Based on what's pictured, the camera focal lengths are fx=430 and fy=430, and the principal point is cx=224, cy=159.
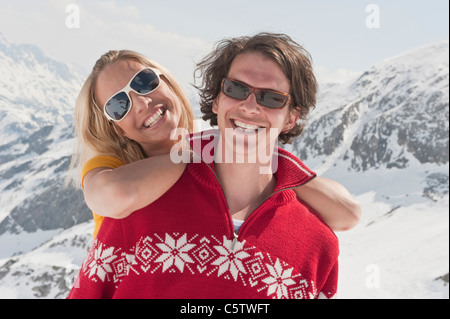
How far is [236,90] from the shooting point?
157 inches

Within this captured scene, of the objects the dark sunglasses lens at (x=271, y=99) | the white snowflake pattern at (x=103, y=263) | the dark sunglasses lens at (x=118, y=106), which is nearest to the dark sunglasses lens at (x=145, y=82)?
the dark sunglasses lens at (x=118, y=106)

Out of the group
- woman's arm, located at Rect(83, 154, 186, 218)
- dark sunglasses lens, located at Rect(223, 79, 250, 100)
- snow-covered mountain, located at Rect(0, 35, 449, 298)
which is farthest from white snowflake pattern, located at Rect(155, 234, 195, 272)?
snow-covered mountain, located at Rect(0, 35, 449, 298)

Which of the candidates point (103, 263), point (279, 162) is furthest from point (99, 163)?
point (279, 162)

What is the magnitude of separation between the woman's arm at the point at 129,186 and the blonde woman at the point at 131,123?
18cm

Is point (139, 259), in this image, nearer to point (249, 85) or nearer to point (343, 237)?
point (249, 85)

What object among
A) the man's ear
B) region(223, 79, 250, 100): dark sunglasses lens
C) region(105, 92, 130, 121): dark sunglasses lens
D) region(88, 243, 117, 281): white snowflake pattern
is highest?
region(223, 79, 250, 100): dark sunglasses lens

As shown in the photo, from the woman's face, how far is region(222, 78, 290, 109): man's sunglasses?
0.89 metres

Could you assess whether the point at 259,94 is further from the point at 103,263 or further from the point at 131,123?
the point at 103,263

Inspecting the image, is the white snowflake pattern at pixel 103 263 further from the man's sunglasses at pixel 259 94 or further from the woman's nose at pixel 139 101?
the man's sunglasses at pixel 259 94

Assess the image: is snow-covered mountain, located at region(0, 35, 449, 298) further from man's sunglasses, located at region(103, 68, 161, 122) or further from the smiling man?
man's sunglasses, located at region(103, 68, 161, 122)

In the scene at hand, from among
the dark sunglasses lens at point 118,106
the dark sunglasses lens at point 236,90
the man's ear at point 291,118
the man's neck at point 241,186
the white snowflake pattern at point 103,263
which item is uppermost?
the dark sunglasses lens at point 236,90

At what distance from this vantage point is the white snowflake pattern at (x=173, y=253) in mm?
3574

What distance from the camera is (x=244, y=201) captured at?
163 inches

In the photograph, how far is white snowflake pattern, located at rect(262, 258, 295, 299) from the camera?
Result: 368cm
